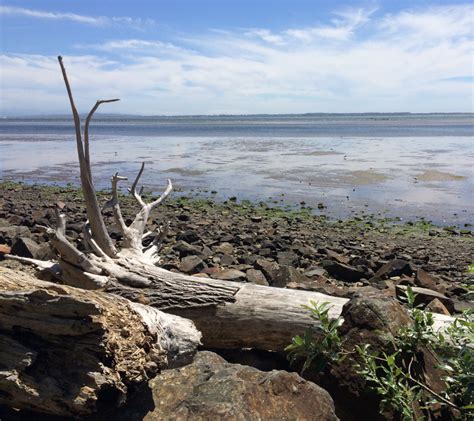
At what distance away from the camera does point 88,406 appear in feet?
10.9

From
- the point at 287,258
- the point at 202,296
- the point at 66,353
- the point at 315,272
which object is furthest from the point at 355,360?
the point at 287,258

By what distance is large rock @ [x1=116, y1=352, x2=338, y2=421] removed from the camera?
12.0 ft

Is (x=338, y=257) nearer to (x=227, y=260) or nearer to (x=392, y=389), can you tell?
(x=227, y=260)

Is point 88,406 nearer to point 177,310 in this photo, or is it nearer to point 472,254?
point 177,310

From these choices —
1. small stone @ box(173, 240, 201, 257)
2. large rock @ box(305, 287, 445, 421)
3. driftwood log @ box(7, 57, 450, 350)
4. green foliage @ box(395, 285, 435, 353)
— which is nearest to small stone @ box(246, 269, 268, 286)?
small stone @ box(173, 240, 201, 257)

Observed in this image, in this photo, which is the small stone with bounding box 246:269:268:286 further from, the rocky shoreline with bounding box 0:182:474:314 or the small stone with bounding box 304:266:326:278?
the small stone with bounding box 304:266:326:278

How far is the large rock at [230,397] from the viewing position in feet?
12.0

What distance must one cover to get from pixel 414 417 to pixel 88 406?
7.84 ft

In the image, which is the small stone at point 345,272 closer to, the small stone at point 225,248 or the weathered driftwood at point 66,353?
the small stone at point 225,248

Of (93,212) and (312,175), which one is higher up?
(93,212)

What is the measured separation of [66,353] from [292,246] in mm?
8711

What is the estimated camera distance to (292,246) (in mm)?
11875

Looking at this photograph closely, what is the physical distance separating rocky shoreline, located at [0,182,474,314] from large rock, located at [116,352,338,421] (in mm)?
3032

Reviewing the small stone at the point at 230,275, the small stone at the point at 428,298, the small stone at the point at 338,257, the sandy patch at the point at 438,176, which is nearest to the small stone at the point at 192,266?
the small stone at the point at 230,275
